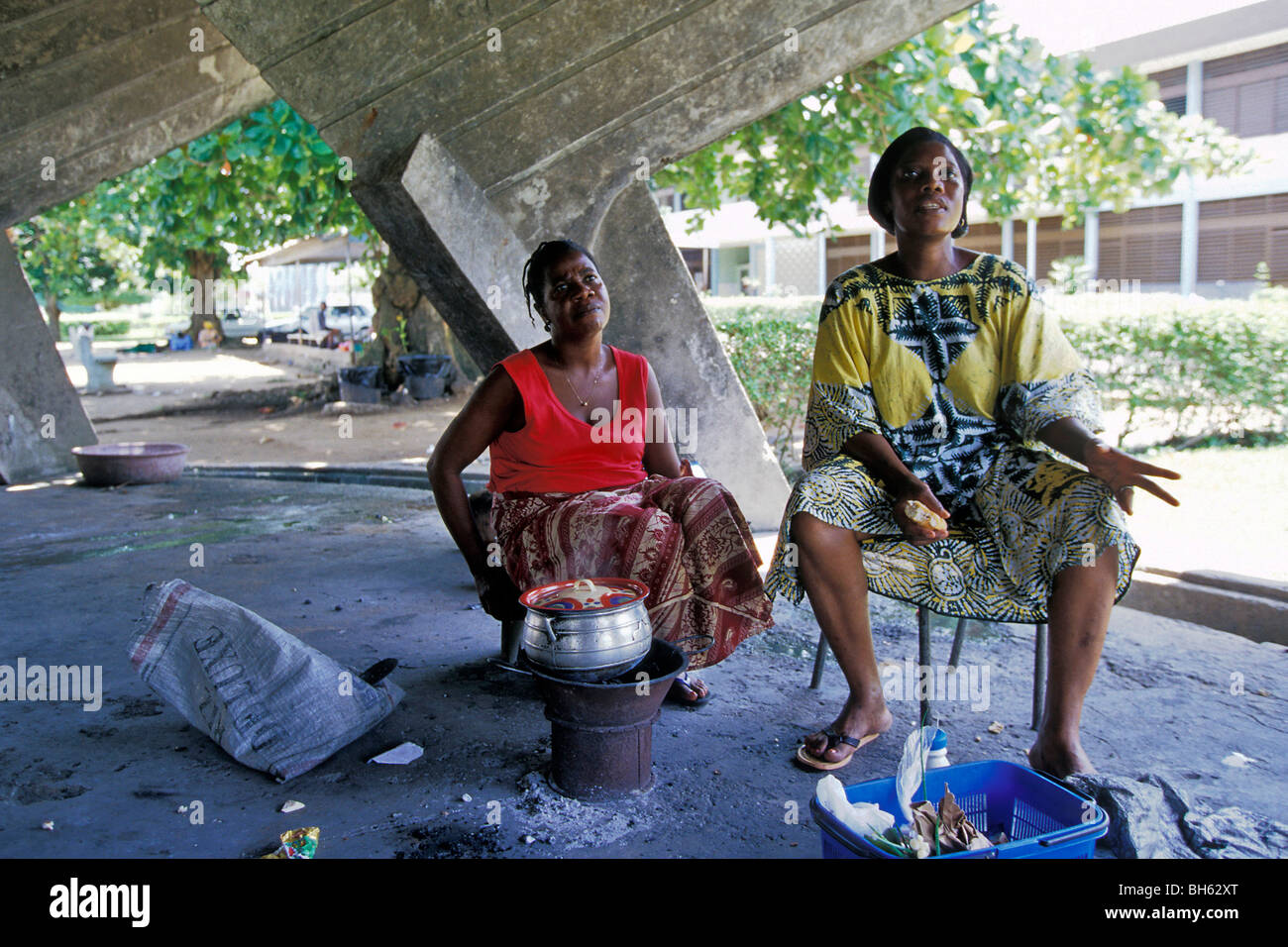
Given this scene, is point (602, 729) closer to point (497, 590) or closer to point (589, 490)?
point (497, 590)

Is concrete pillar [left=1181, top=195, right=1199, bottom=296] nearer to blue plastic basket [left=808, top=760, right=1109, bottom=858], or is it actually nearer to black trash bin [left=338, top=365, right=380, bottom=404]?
black trash bin [left=338, top=365, right=380, bottom=404]

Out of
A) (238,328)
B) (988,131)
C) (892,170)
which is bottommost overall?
(892,170)

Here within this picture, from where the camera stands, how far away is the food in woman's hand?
2.77m

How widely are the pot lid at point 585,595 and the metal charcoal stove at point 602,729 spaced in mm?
172

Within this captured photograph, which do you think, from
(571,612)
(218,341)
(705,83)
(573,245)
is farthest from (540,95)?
(218,341)

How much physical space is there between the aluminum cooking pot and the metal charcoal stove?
0.04 metres

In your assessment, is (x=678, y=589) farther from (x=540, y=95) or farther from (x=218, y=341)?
(x=218, y=341)

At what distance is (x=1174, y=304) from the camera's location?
8312 millimetres

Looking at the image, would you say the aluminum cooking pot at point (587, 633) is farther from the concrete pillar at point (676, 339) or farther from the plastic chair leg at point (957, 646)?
the concrete pillar at point (676, 339)

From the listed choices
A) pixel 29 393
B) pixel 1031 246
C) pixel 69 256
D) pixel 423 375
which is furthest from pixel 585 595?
pixel 69 256

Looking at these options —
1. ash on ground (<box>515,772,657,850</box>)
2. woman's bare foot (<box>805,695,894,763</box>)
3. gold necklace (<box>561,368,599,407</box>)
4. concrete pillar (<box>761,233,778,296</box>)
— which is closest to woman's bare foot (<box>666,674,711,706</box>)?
woman's bare foot (<box>805,695,894,763</box>)

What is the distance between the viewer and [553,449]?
134 inches

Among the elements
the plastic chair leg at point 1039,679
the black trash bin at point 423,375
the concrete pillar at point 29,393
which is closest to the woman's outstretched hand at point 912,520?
the plastic chair leg at point 1039,679

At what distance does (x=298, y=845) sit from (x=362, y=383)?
42.9 ft
